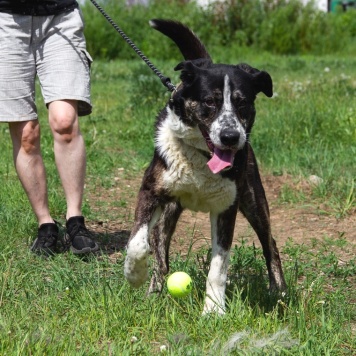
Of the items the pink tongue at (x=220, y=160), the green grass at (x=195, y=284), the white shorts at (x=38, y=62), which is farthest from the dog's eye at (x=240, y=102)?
the white shorts at (x=38, y=62)

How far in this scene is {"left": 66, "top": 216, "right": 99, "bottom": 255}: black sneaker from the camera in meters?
4.64

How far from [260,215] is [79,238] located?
1.07 metres

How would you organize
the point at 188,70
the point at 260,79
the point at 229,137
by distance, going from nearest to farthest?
the point at 229,137, the point at 188,70, the point at 260,79

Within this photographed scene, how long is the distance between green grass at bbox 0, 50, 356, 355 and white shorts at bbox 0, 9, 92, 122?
2.73 feet

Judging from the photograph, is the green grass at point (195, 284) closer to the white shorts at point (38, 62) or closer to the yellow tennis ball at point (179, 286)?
the yellow tennis ball at point (179, 286)

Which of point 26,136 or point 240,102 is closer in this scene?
point 240,102

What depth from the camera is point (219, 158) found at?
369 cm

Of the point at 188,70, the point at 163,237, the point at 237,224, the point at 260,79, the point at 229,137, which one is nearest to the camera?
the point at 229,137

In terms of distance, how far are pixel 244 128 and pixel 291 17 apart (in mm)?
15902

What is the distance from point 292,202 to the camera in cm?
615

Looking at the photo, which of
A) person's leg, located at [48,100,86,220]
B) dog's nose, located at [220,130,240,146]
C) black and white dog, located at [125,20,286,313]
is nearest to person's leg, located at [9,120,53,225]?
person's leg, located at [48,100,86,220]

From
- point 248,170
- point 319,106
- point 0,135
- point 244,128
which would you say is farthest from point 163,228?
point 319,106

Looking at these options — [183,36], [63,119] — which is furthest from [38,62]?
[183,36]

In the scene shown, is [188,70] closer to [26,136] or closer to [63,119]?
[63,119]
